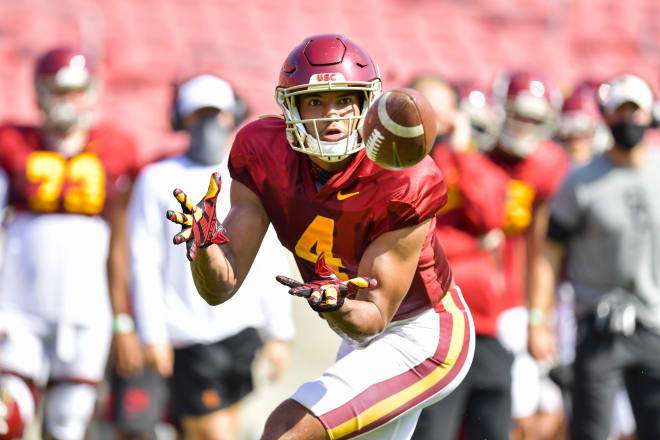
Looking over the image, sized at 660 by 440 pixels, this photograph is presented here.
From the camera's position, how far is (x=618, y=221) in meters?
4.73

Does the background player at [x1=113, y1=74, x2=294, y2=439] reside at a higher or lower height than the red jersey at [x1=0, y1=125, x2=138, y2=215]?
lower

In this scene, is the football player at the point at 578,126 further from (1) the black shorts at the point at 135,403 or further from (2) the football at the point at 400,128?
(2) the football at the point at 400,128

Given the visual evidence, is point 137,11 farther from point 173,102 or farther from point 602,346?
point 602,346

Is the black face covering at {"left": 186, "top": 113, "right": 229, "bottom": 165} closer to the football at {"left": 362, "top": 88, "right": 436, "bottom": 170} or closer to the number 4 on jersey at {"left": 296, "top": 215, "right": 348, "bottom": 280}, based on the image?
the number 4 on jersey at {"left": 296, "top": 215, "right": 348, "bottom": 280}

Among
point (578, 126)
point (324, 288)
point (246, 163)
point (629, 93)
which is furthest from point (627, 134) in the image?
point (324, 288)

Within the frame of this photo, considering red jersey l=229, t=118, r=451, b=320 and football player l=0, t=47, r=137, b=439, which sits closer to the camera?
red jersey l=229, t=118, r=451, b=320

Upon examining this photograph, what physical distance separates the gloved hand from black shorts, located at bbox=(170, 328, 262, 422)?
2.20m

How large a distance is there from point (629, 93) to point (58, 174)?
2441 mm

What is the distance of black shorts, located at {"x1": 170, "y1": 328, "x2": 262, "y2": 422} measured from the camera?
4895 millimetres

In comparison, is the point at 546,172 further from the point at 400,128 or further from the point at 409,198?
the point at 400,128

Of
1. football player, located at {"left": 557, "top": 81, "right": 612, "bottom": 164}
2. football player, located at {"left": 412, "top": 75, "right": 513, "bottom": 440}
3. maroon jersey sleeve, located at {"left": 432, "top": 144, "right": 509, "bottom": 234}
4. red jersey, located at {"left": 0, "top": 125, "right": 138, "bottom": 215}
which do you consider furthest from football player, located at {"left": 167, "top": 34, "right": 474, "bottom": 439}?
football player, located at {"left": 557, "top": 81, "right": 612, "bottom": 164}

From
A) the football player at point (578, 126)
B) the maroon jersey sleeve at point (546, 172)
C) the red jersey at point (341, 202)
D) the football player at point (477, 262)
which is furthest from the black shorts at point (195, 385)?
the football player at point (578, 126)

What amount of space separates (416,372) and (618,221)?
1.95m

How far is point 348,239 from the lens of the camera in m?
3.05
